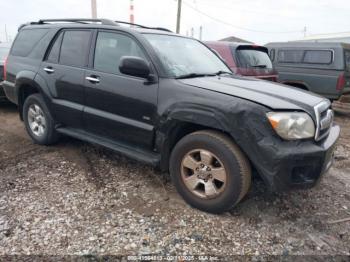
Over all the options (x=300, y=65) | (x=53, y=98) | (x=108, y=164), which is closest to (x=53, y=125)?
(x=53, y=98)

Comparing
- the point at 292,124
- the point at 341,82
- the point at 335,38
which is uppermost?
the point at 335,38

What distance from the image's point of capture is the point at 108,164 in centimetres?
424

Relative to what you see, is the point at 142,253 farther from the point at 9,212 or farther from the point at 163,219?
the point at 9,212

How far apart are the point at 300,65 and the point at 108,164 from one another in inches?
268

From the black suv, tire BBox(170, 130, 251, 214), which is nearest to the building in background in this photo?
the black suv

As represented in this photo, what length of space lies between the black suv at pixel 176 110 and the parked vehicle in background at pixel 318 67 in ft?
17.1

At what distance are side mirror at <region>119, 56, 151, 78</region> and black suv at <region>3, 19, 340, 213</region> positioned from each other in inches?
0.4

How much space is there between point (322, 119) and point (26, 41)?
13.9 feet

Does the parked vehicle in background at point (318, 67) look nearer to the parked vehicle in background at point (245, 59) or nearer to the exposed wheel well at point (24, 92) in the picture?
the parked vehicle in background at point (245, 59)

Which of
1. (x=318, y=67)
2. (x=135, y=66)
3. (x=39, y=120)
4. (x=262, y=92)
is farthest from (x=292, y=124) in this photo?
(x=318, y=67)

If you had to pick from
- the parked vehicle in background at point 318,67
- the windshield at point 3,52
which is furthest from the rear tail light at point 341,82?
the windshield at point 3,52

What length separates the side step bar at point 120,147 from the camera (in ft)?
11.3

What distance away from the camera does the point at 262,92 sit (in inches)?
123

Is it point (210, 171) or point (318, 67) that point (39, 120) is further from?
point (318, 67)
